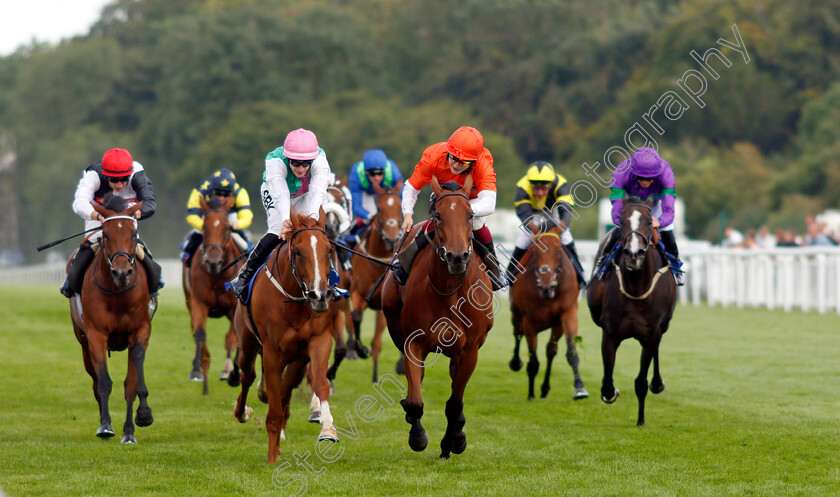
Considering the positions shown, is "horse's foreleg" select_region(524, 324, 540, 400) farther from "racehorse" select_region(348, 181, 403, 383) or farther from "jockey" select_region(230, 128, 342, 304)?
"jockey" select_region(230, 128, 342, 304)

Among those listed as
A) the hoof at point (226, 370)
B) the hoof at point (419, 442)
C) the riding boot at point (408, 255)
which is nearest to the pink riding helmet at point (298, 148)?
the riding boot at point (408, 255)

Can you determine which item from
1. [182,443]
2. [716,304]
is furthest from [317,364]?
[716,304]

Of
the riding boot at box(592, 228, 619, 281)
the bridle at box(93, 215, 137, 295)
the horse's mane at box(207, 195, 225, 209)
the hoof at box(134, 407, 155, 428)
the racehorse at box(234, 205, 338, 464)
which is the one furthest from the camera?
the horse's mane at box(207, 195, 225, 209)

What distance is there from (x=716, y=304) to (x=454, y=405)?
17935 mm

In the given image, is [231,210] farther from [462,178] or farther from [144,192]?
[462,178]

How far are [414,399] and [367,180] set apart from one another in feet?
19.0

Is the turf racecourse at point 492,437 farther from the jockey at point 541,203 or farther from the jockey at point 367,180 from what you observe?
the jockey at point 367,180

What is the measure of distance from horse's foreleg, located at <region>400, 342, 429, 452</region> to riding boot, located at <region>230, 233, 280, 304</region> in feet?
4.25

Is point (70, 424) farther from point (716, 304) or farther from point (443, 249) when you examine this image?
point (716, 304)

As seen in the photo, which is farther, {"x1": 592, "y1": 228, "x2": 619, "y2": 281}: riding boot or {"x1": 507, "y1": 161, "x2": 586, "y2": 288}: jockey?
{"x1": 507, "y1": 161, "x2": 586, "y2": 288}: jockey

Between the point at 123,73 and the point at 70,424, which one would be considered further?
the point at 123,73

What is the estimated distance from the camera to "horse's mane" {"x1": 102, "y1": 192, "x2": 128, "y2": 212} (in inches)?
355

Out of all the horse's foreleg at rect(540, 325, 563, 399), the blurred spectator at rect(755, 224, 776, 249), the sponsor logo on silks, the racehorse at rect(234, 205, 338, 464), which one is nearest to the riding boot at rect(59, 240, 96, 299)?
the sponsor logo on silks

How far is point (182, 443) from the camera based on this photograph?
895cm
